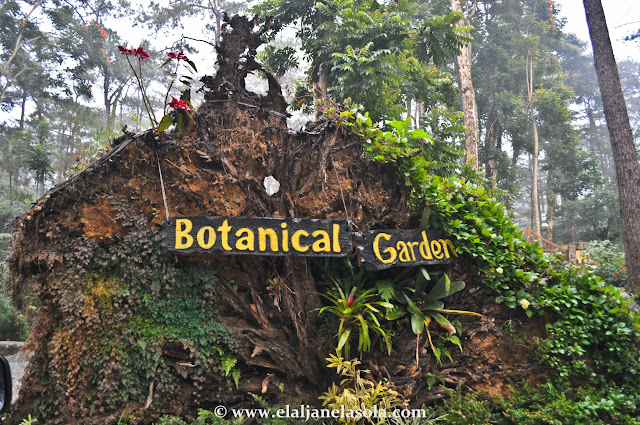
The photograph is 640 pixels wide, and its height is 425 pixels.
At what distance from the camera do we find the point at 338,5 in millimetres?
7500

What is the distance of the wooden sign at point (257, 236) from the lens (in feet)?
11.5

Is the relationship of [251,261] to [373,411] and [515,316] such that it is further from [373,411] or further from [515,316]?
[515,316]

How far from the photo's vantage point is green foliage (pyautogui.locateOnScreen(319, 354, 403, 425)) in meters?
3.57

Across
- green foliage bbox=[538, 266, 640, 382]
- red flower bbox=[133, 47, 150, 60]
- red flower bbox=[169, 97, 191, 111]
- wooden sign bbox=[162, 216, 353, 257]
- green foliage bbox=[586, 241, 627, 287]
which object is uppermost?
red flower bbox=[133, 47, 150, 60]

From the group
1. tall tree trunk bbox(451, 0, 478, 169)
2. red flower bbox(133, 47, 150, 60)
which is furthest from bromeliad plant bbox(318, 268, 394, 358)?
tall tree trunk bbox(451, 0, 478, 169)

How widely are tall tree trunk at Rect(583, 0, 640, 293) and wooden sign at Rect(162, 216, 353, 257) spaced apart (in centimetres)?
530

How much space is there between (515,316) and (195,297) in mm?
3466

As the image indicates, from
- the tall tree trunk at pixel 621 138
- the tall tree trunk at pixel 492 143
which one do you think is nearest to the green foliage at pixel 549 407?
the tall tree trunk at pixel 621 138

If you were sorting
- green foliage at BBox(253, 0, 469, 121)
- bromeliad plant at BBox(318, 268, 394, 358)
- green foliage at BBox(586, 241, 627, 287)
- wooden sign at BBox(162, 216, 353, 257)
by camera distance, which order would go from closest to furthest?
1. wooden sign at BBox(162, 216, 353, 257)
2. bromeliad plant at BBox(318, 268, 394, 358)
3. green foliage at BBox(253, 0, 469, 121)
4. green foliage at BBox(586, 241, 627, 287)

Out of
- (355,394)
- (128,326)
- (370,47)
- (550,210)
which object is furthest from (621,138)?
(550,210)

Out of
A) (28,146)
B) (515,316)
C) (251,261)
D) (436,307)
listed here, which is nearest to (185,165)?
(251,261)

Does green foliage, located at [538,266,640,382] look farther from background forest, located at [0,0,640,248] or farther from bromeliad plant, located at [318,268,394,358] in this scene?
background forest, located at [0,0,640,248]

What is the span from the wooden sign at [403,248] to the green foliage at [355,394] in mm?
1037

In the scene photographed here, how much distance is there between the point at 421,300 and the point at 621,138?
193 inches
